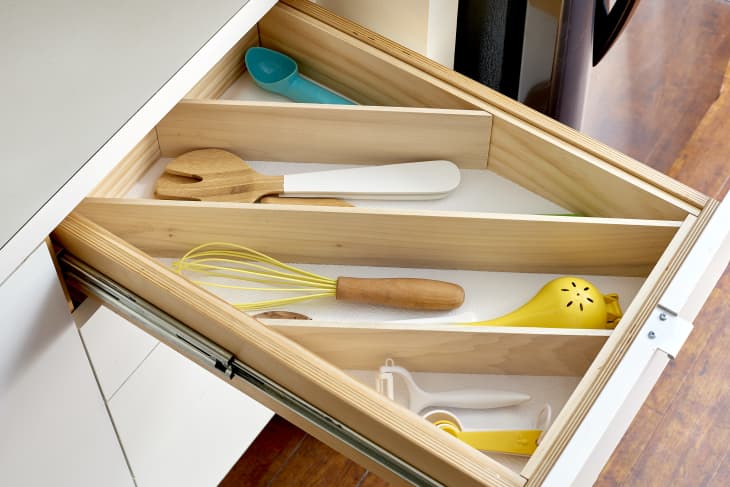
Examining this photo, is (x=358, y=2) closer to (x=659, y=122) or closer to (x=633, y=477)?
(x=659, y=122)

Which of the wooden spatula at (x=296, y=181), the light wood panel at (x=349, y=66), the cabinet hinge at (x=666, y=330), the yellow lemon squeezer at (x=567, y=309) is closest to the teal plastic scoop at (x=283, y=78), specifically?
the light wood panel at (x=349, y=66)

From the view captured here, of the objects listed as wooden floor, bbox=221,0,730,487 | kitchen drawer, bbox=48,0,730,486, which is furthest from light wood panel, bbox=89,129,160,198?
wooden floor, bbox=221,0,730,487

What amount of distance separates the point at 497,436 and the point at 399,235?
222 millimetres

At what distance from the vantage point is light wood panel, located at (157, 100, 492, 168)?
103cm

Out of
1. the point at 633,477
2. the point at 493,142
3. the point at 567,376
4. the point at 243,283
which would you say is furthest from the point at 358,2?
the point at 633,477

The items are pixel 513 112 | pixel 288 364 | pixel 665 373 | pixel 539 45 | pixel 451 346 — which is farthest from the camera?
pixel 665 373

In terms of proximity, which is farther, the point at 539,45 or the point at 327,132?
the point at 539,45

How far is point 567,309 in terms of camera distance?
2.98 feet

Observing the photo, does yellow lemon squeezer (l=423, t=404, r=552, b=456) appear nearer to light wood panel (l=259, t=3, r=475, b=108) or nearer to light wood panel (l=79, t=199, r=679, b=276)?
light wood panel (l=79, t=199, r=679, b=276)

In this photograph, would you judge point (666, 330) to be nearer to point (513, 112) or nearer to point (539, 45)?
point (513, 112)

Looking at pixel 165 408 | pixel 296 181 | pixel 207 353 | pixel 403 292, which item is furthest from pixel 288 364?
pixel 165 408

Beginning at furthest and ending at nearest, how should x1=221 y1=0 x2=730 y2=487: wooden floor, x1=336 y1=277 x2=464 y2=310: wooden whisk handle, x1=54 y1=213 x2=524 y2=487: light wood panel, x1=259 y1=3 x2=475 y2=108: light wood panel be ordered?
x1=221 y1=0 x2=730 y2=487: wooden floor, x1=259 y1=3 x2=475 y2=108: light wood panel, x1=336 y1=277 x2=464 y2=310: wooden whisk handle, x1=54 y1=213 x2=524 y2=487: light wood panel

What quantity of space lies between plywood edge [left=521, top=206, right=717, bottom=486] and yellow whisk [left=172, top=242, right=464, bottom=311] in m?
0.18

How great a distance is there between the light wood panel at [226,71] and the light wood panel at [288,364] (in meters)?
0.31
